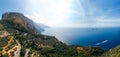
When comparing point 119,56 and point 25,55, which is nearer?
point 119,56

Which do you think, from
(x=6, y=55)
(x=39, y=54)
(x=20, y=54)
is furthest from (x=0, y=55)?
(x=39, y=54)

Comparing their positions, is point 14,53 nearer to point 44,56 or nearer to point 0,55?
point 0,55

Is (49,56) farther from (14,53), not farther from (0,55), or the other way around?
(0,55)

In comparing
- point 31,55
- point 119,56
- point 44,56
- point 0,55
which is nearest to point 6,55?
point 0,55

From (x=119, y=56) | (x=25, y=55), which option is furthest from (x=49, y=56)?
(x=119, y=56)

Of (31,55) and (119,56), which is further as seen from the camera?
(31,55)

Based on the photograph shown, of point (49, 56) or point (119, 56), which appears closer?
point (119, 56)

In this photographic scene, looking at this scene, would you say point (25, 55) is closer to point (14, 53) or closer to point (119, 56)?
point (14, 53)
